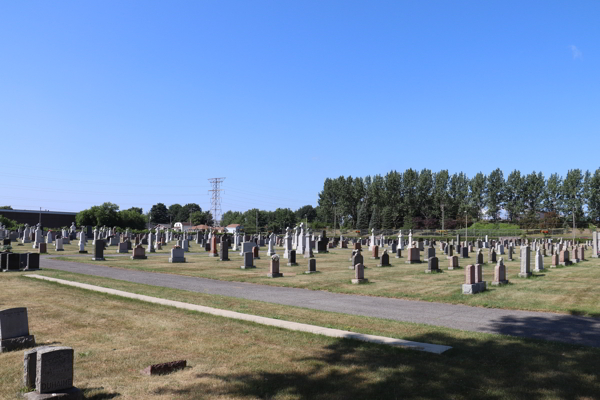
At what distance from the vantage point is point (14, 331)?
6988 mm

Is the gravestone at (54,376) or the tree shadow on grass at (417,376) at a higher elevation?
the gravestone at (54,376)

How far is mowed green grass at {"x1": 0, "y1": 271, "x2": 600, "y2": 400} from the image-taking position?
522cm

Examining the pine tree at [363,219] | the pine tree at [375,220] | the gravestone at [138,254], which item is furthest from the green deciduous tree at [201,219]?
the gravestone at [138,254]

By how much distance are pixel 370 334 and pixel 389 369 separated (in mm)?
2177

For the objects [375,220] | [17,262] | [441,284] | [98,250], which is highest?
[375,220]

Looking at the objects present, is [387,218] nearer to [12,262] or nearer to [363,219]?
[363,219]

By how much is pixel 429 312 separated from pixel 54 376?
8.85 m

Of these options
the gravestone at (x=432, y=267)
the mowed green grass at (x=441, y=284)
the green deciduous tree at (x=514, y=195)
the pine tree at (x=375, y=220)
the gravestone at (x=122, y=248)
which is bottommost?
the mowed green grass at (x=441, y=284)

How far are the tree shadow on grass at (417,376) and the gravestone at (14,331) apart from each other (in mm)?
3242

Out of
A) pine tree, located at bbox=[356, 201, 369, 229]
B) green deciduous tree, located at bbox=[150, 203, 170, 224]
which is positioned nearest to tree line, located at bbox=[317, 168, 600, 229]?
pine tree, located at bbox=[356, 201, 369, 229]

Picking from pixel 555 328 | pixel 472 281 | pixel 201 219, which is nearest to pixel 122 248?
pixel 472 281

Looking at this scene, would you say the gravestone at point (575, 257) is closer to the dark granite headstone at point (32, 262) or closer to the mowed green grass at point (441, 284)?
the mowed green grass at point (441, 284)

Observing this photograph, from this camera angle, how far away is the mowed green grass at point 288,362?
5.22m

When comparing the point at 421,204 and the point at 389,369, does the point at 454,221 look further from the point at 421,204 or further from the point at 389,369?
the point at 389,369
